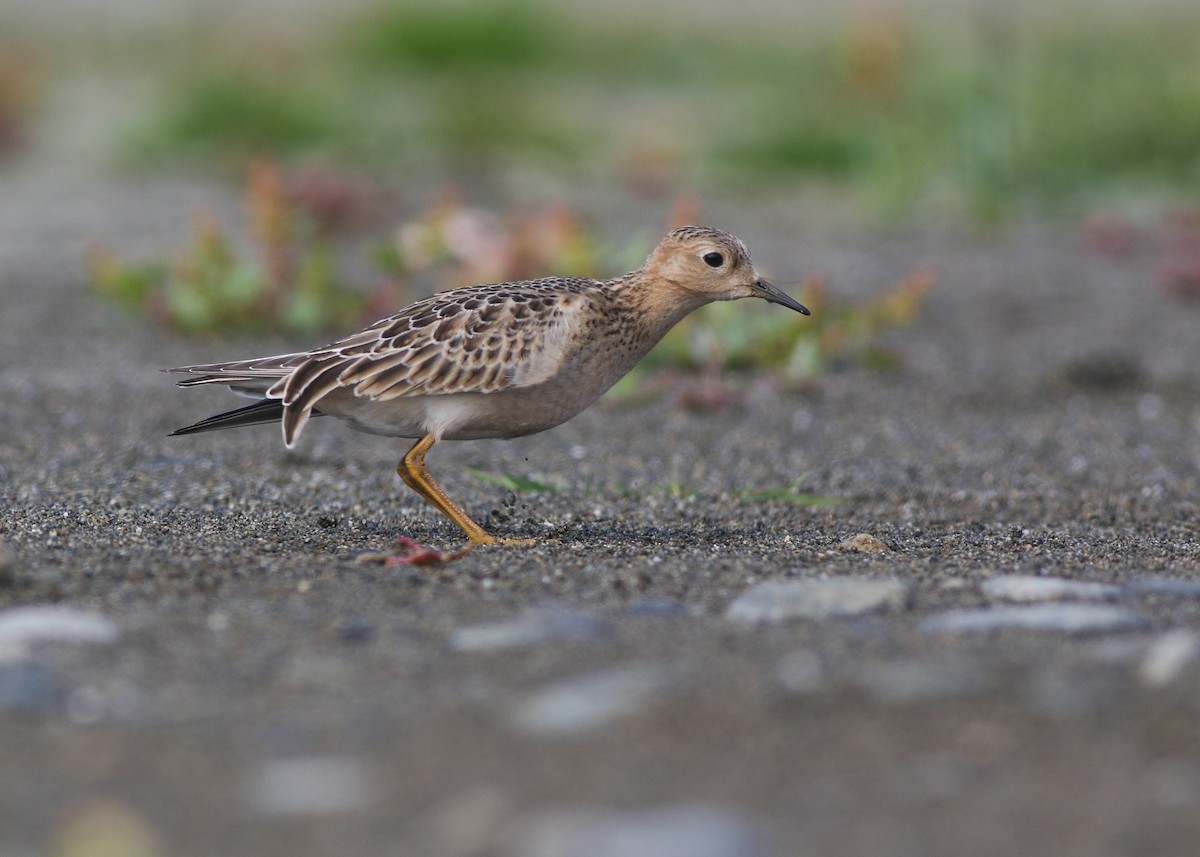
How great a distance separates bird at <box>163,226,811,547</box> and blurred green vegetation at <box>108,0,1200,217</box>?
19.6 feet

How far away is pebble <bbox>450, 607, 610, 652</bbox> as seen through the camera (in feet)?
11.3

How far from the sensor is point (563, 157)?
12.1 m

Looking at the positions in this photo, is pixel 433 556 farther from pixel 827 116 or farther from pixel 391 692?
pixel 827 116

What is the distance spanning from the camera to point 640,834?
2621 millimetres

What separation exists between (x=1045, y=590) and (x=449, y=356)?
1.80 m

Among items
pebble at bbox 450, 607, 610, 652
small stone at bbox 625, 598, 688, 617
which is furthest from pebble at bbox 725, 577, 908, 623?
pebble at bbox 450, 607, 610, 652

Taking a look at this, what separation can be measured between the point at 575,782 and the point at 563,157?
9.64 meters

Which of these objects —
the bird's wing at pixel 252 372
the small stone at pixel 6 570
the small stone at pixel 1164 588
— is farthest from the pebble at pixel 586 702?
the bird's wing at pixel 252 372

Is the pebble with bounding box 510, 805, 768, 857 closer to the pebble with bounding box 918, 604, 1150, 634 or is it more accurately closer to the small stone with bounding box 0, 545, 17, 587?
the pebble with bounding box 918, 604, 1150, 634

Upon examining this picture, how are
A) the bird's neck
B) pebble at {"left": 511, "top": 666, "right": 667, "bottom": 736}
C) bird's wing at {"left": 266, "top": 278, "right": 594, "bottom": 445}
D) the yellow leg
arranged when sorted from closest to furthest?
pebble at {"left": 511, "top": 666, "right": 667, "bottom": 736}
bird's wing at {"left": 266, "top": 278, "right": 594, "bottom": 445}
the yellow leg
the bird's neck

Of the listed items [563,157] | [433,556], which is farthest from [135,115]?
[433,556]

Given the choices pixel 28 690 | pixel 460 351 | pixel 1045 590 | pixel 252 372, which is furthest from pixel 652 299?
pixel 28 690

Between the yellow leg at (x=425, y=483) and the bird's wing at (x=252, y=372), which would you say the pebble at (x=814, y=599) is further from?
the bird's wing at (x=252, y=372)

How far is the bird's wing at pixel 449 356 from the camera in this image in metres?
4.68
